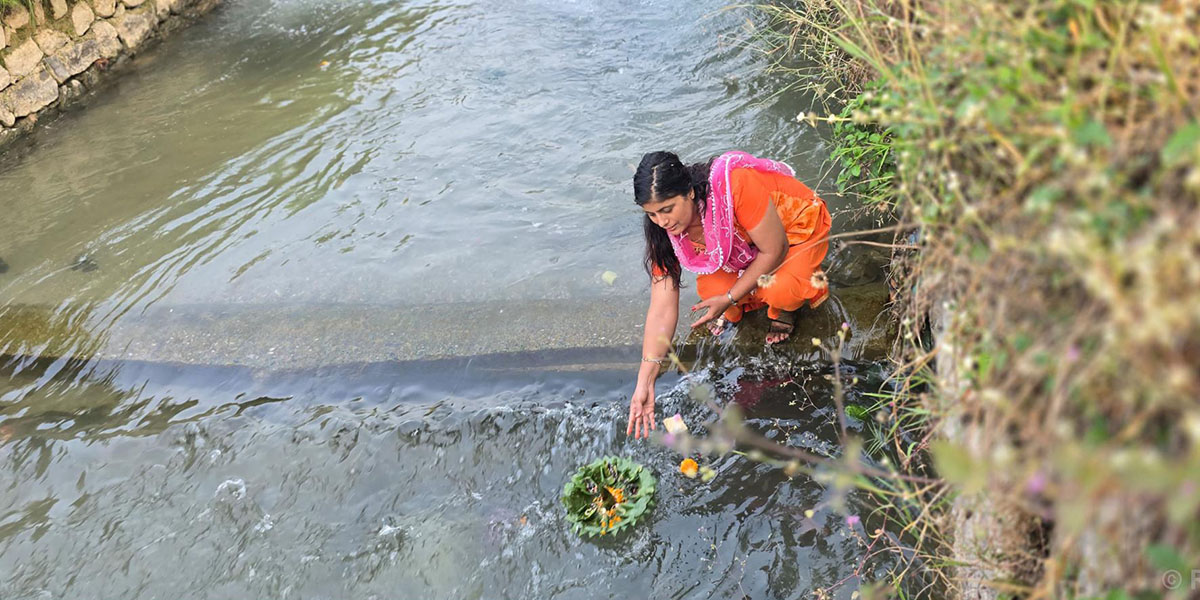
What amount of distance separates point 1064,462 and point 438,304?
3466 millimetres

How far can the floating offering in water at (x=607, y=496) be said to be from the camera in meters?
2.92

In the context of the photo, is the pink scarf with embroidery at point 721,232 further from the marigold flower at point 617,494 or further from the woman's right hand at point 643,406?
the marigold flower at point 617,494

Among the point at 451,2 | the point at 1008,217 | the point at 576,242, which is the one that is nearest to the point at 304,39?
the point at 451,2

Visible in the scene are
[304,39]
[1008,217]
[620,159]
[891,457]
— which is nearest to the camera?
[1008,217]

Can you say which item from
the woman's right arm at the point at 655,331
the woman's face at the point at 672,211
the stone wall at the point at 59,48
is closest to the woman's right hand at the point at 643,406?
the woman's right arm at the point at 655,331

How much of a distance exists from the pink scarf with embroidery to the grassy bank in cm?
117

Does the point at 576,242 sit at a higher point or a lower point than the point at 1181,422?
lower

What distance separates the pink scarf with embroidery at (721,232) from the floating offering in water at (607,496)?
0.87 metres

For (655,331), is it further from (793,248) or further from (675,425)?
(793,248)

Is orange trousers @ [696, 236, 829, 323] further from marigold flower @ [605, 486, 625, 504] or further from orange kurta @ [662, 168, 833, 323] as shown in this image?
marigold flower @ [605, 486, 625, 504]

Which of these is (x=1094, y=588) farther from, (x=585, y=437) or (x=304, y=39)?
(x=304, y=39)

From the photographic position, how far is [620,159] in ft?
17.0

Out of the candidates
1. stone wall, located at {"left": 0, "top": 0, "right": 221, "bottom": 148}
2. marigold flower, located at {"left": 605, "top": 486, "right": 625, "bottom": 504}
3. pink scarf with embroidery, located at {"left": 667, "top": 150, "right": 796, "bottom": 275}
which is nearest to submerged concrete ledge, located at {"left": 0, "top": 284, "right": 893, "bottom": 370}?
pink scarf with embroidery, located at {"left": 667, "top": 150, "right": 796, "bottom": 275}

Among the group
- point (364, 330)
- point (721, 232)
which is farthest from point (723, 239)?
point (364, 330)
